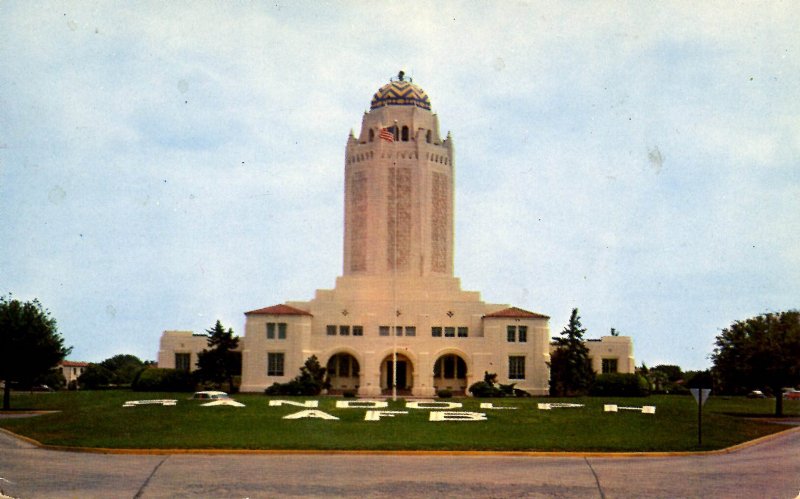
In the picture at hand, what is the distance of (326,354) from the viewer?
7200 cm

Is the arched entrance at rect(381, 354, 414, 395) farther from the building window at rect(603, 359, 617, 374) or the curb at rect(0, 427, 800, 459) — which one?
the curb at rect(0, 427, 800, 459)

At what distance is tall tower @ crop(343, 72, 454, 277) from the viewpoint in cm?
7931

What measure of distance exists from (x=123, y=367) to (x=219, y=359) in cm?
5565

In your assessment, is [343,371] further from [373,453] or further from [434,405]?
[373,453]

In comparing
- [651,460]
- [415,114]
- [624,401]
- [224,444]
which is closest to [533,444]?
[651,460]

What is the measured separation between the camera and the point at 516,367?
7069 centimetres

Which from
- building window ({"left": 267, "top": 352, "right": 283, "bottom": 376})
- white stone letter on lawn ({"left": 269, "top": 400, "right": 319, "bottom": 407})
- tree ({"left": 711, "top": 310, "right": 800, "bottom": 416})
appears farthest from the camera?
building window ({"left": 267, "top": 352, "right": 283, "bottom": 376})

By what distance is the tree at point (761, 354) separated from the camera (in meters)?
52.7

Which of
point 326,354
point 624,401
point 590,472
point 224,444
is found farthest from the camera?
point 326,354

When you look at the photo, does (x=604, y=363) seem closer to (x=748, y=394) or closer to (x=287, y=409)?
(x=748, y=394)

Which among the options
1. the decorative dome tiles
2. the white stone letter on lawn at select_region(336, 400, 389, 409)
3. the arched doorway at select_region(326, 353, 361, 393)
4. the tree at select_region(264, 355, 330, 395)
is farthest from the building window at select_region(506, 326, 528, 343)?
the decorative dome tiles

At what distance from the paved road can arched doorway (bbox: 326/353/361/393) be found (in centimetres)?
4520

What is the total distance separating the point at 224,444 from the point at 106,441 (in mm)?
4348

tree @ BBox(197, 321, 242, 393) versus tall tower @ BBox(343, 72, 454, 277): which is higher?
tall tower @ BBox(343, 72, 454, 277)
